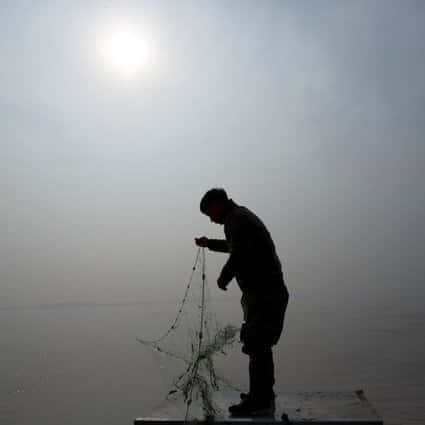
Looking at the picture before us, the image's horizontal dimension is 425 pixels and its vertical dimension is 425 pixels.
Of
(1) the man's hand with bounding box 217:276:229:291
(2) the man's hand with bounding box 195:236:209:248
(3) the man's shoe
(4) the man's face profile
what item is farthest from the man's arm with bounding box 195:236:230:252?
(3) the man's shoe

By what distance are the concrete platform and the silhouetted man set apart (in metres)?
0.27

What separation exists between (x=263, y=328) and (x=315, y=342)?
23283mm

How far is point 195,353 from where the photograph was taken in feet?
16.9

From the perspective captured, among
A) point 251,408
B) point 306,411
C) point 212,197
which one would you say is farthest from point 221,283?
point 306,411

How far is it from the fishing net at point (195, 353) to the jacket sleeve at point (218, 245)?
570 mm

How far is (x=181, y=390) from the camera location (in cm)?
510

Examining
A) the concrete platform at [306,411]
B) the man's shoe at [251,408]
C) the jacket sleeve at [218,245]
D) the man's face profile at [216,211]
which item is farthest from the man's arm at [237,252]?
the concrete platform at [306,411]

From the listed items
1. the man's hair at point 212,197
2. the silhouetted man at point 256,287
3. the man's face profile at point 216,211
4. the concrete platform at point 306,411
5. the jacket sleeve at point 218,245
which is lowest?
the concrete platform at point 306,411

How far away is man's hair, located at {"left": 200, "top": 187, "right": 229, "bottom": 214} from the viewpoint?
185 inches

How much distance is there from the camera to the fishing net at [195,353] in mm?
4648

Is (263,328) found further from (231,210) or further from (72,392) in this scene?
(72,392)

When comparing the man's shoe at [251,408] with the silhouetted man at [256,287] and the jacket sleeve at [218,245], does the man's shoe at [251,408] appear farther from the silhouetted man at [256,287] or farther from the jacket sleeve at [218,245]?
the jacket sleeve at [218,245]

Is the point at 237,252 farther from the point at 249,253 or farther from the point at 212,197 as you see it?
the point at 212,197

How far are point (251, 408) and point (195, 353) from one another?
3.13 ft
